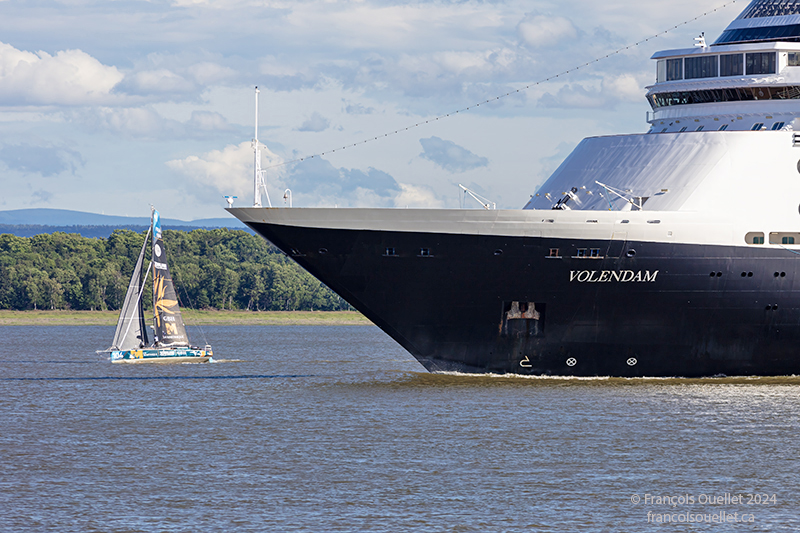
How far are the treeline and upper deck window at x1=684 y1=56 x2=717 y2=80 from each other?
122 m

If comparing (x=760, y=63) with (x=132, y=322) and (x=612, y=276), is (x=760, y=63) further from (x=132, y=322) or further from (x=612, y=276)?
(x=132, y=322)

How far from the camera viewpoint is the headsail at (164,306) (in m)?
70.6

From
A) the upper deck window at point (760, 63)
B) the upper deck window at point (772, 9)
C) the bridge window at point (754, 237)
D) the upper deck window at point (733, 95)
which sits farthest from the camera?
the upper deck window at point (772, 9)

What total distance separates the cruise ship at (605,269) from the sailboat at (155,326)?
88.6 feet

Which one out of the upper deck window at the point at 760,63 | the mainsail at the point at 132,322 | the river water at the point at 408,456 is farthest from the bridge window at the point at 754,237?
the mainsail at the point at 132,322

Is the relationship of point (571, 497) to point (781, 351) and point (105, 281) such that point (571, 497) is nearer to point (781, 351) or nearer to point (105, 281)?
point (781, 351)

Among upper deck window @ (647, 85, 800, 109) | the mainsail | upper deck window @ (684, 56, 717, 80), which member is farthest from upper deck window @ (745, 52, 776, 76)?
the mainsail

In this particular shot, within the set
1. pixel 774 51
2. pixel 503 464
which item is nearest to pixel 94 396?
pixel 503 464

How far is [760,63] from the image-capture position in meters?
47.4

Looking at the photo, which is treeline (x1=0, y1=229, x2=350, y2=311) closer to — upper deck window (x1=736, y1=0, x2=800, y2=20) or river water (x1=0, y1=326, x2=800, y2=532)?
river water (x1=0, y1=326, x2=800, y2=532)

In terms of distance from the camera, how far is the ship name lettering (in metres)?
42.2

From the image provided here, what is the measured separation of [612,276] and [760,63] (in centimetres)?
1212

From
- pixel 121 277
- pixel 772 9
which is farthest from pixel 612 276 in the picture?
pixel 121 277

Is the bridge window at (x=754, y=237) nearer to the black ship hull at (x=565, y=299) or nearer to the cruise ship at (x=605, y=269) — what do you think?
the cruise ship at (x=605, y=269)
